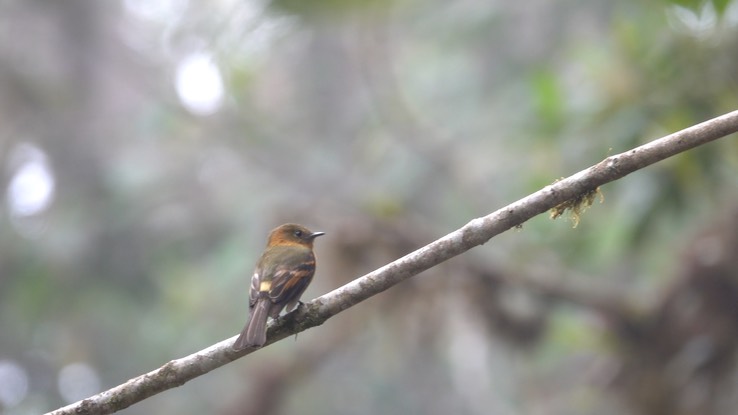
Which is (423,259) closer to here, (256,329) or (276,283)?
(256,329)

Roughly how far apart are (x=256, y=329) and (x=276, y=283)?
63cm

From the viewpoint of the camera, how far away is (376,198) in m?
9.44

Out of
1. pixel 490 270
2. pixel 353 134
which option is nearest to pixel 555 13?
pixel 353 134

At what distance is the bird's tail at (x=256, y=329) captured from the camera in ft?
13.8

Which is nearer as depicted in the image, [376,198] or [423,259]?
[423,259]

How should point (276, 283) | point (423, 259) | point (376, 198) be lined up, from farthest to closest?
point (376, 198), point (276, 283), point (423, 259)

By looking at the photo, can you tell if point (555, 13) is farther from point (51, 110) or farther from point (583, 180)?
point (583, 180)

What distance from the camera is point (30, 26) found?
15203 mm

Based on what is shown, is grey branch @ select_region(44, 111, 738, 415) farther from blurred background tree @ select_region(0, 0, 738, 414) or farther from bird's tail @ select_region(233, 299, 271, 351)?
blurred background tree @ select_region(0, 0, 738, 414)

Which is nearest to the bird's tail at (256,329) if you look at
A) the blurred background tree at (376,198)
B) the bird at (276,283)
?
the bird at (276,283)

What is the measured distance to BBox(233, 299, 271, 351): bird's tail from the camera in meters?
4.21

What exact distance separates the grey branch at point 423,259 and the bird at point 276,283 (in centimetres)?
14

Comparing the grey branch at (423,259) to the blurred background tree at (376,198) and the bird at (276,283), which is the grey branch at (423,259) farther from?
the blurred background tree at (376,198)

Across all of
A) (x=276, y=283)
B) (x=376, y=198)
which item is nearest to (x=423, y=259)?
(x=276, y=283)
